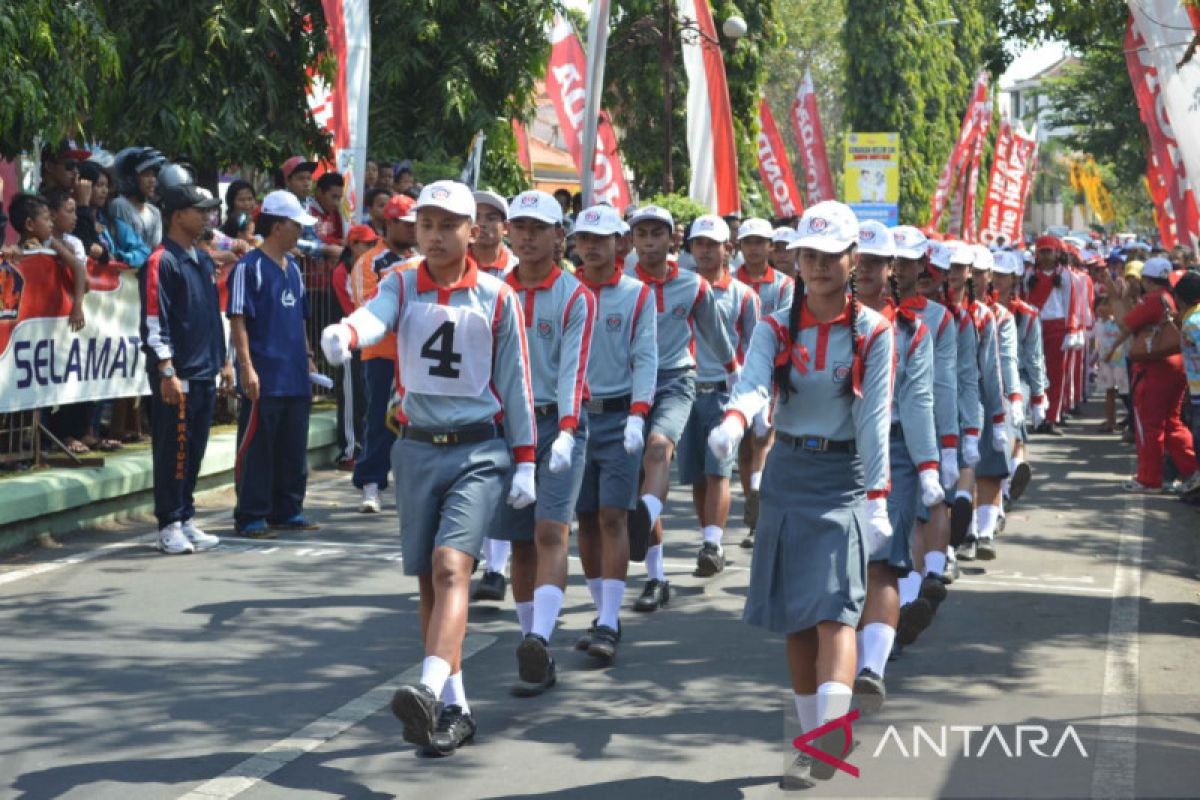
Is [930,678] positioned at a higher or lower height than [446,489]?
lower

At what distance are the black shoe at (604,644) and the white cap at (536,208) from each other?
1.91m

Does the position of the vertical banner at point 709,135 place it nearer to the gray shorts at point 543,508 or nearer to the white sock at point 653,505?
the white sock at point 653,505

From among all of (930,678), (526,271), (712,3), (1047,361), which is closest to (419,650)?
(526,271)

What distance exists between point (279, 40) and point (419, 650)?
1228 cm

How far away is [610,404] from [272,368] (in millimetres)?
3433

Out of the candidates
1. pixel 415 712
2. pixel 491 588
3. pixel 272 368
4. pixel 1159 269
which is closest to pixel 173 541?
pixel 272 368

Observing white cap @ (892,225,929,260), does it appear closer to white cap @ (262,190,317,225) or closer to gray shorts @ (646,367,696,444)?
gray shorts @ (646,367,696,444)

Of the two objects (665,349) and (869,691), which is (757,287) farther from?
(869,691)

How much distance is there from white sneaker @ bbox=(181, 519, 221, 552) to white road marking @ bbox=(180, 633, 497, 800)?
3379 millimetres

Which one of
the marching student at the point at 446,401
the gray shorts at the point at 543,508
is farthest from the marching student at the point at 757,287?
the marching student at the point at 446,401

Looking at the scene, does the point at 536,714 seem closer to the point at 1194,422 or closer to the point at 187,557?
the point at 187,557

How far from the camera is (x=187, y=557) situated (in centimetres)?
1055

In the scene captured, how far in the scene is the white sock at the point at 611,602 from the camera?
8227 millimetres

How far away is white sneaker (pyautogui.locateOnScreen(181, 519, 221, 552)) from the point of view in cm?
1079
